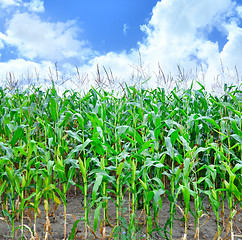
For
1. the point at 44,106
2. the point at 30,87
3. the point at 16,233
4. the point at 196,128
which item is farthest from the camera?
the point at 30,87

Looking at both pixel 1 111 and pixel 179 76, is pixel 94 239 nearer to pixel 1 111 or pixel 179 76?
pixel 1 111

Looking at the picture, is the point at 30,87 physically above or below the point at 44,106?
above

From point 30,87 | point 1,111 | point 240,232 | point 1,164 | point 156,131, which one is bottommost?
point 240,232

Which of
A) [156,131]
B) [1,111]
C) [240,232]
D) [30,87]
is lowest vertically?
[240,232]

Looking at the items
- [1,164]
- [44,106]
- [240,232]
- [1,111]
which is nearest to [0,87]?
[1,111]

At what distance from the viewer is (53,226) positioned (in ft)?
10.5

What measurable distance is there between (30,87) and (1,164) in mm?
3177

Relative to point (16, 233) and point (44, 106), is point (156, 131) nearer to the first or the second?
point (16, 233)

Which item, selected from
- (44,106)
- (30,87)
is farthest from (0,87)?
(44,106)

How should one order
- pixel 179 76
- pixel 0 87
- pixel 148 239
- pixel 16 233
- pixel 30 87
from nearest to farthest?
pixel 148 239 → pixel 16 233 → pixel 179 76 → pixel 30 87 → pixel 0 87

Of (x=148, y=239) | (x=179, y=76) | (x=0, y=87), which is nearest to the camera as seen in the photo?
(x=148, y=239)

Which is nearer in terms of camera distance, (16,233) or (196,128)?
(16,233)

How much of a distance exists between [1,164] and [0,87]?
432 cm

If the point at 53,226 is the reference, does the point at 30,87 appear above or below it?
above
